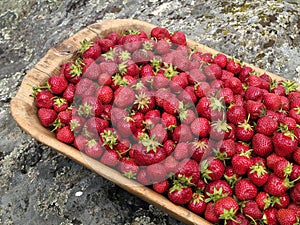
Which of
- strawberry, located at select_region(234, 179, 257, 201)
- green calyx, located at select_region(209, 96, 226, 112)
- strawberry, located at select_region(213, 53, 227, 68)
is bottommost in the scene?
strawberry, located at select_region(234, 179, 257, 201)

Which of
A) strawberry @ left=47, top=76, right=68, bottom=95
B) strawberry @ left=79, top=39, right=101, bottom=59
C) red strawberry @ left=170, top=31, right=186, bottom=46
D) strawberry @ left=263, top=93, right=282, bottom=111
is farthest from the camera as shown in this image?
red strawberry @ left=170, top=31, right=186, bottom=46

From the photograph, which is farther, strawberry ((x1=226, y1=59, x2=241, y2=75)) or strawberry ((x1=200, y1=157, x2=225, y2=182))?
strawberry ((x1=226, y1=59, x2=241, y2=75))

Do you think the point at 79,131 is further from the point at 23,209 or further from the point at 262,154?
the point at 262,154

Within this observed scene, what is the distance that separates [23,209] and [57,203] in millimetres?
171

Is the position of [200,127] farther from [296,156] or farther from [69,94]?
[69,94]

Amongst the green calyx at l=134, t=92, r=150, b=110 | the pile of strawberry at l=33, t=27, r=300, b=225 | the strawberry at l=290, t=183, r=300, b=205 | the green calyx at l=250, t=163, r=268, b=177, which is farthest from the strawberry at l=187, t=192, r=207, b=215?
the green calyx at l=134, t=92, r=150, b=110

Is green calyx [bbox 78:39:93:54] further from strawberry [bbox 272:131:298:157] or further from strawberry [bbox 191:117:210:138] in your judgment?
strawberry [bbox 272:131:298:157]

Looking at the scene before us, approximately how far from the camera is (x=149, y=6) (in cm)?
293

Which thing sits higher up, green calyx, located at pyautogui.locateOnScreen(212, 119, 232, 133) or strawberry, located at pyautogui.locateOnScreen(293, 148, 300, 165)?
green calyx, located at pyautogui.locateOnScreen(212, 119, 232, 133)

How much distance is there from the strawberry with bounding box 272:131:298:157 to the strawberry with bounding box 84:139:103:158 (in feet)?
2.36

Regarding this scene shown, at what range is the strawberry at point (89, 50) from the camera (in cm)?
209

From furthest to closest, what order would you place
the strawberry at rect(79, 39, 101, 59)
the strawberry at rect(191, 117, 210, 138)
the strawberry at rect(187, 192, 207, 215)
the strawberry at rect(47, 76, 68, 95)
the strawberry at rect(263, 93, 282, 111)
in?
the strawberry at rect(79, 39, 101, 59) < the strawberry at rect(47, 76, 68, 95) < the strawberry at rect(263, 93, 282, 111) < the strawberry at rect(191, 117, 210, 138) < the strawberry at rect(187, 192, 207, 215)

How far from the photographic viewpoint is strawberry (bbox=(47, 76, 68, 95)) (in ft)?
6.46

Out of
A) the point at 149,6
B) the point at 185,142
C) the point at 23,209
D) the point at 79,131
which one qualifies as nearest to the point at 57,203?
the point at 23,209
